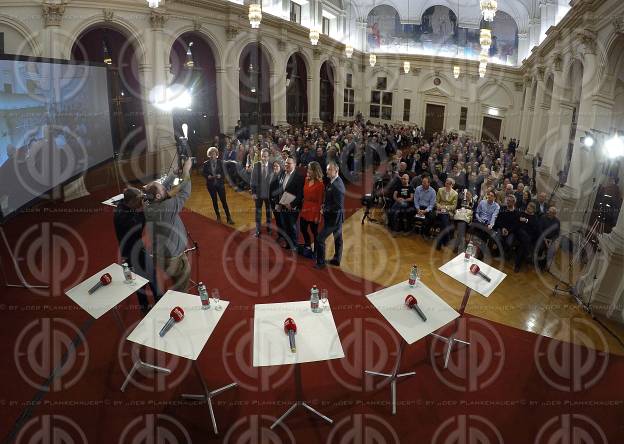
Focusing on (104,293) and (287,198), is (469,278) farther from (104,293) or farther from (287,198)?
(104,293)

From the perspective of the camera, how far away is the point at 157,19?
37.9 feet

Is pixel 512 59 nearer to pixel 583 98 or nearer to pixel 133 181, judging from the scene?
pixel 583 98

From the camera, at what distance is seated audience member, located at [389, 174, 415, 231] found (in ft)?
28.3

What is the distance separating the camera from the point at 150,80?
39.3 feet

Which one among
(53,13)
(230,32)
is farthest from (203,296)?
(230,32)

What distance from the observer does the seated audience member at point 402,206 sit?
28.3 feet

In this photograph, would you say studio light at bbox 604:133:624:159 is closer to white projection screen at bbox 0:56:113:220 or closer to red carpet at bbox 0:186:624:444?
red carpet at bbox 0:186:624:444

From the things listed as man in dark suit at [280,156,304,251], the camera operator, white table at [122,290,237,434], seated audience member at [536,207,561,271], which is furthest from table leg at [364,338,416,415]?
seated audience member at [536,207,561,271]

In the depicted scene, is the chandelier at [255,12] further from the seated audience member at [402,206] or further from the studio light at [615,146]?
the studio light at [615,146]

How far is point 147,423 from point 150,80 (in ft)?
35.6

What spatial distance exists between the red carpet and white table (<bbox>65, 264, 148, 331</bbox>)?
980mm

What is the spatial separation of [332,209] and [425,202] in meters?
2.95

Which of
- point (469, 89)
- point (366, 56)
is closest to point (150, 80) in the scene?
point (366, 56)

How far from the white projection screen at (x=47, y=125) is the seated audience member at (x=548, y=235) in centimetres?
876
